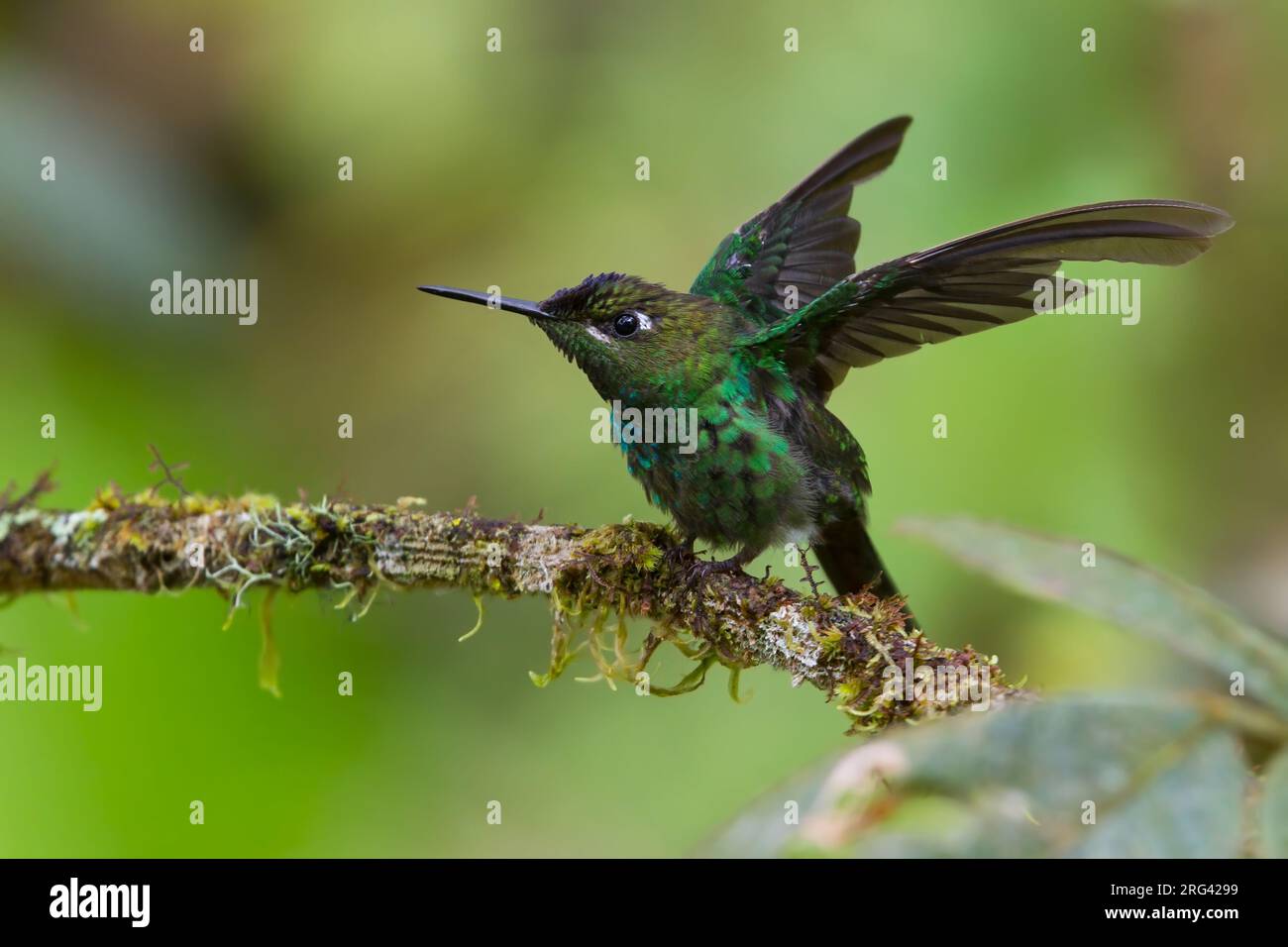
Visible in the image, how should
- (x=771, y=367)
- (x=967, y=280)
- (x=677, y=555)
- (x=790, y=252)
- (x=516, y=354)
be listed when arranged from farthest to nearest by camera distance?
(x=516, y=354), (x=790, y=252), (x=771, y=367), (x=677, y=555), (x=967, y=280)

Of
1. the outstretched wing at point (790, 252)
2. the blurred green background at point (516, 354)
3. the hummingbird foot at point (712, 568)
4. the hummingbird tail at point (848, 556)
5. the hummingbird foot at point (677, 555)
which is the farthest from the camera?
the blurred green background at point (516, 354)

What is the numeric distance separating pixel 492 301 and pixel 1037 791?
2.27 metres

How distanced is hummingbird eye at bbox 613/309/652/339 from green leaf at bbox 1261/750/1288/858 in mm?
2262

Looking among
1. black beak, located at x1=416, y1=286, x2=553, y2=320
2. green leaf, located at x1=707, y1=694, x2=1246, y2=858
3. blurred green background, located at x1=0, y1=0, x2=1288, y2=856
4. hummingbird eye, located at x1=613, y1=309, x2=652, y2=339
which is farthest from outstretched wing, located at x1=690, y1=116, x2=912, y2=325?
green leaf, located at x1=707, y1=694, x2=1246, y2=858

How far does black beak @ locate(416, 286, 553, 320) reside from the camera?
2.87m

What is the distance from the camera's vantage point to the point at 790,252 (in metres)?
3.32

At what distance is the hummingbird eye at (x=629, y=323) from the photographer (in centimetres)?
290

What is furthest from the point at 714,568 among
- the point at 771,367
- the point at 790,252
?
the point at 790,252

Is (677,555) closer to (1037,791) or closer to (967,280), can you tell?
(967,280)

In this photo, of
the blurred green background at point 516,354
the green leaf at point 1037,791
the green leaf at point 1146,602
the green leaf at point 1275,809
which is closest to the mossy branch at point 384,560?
the blurred green background at point 516,354

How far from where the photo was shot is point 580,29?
4730 millimetres

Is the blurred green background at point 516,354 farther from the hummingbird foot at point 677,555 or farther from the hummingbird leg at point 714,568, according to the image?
the hummingbird leg at point 714,568

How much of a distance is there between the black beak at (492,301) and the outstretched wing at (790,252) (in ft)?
1.89

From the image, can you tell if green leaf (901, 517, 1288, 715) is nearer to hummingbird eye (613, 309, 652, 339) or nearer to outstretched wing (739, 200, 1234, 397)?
outstretched wing (739, 200, 1234, 397)
